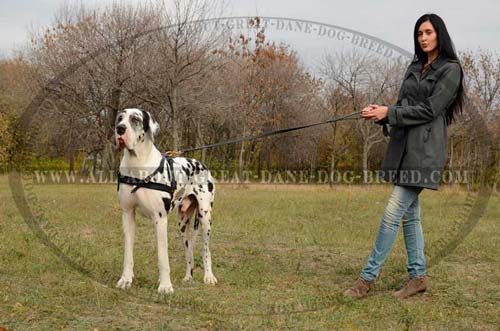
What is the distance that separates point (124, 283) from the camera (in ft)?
17.6

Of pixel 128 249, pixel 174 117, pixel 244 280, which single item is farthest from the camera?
pixel 174 117

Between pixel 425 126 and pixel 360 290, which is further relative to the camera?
pixel 360 290

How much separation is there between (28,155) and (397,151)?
24909mm

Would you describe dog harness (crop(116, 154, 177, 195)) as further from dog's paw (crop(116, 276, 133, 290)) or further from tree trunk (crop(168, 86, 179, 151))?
tree trunk (crop(168, 86, 179, 151))

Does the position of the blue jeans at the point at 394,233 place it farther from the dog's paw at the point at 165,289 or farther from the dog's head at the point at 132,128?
the dog's head at the point at 132,128

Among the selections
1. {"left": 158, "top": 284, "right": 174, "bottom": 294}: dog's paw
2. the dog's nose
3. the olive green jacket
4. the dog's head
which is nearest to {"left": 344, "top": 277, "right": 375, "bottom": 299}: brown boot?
the olive green jacket

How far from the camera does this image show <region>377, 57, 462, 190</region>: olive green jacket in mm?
4957

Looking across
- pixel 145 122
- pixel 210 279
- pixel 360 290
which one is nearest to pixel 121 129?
pixel 145 122

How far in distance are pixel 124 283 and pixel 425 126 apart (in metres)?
3.45

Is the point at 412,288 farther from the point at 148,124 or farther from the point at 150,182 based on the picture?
the point at 148,124

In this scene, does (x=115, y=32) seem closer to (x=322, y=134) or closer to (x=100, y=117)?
(x=100, y=117)

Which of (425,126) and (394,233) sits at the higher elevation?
(425,126)

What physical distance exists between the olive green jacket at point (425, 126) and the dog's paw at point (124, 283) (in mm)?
2944

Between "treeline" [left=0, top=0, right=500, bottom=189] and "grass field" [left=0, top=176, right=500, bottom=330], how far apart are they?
831 centimetres
